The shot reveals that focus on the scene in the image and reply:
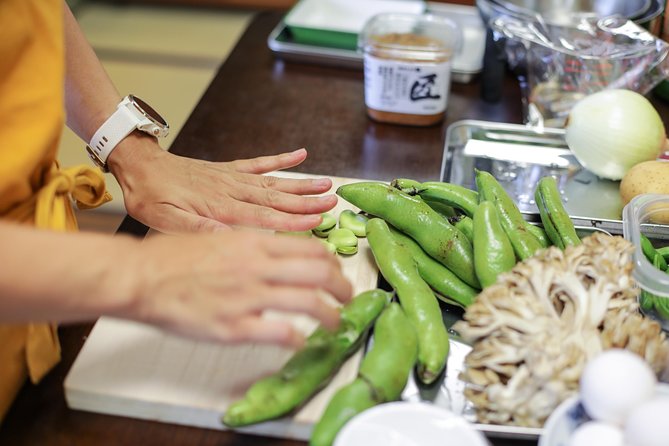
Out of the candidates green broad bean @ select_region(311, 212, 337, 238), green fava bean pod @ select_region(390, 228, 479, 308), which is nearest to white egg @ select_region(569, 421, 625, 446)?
green fava bean pod @ select_region(390, 228, 479, 308)

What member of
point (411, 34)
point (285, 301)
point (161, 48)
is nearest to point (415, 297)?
point (285, 301)

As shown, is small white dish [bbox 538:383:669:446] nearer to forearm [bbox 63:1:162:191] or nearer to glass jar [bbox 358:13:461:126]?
forearm [bbox 63:1:162:191]

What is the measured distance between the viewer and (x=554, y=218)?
40.4 inches

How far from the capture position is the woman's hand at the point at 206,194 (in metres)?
1.06

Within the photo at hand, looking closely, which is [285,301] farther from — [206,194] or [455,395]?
[206,194]

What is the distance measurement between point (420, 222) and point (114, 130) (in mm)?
508

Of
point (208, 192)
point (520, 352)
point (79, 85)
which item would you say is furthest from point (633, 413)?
point (79, 85)

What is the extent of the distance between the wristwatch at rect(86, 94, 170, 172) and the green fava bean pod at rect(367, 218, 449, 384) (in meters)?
0.41

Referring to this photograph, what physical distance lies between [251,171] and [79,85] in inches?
11.8

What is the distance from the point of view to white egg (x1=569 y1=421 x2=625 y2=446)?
0.65 metres

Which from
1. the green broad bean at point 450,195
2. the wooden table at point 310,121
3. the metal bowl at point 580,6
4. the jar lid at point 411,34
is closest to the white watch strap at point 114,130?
the wooden table at point 310,121

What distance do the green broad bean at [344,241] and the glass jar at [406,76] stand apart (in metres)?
0.52

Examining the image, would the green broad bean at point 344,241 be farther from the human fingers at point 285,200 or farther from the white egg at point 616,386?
the white egg at point 616,386

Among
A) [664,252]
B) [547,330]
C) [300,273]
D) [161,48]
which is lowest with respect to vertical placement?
[161,48]
